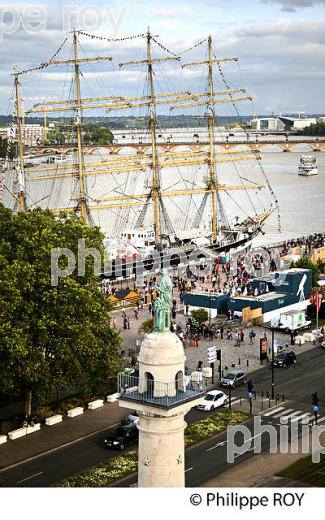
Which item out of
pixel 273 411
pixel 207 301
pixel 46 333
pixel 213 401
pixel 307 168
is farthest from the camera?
pixel 307 168

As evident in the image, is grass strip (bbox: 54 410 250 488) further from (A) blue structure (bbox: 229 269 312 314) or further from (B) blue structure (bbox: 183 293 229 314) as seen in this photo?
(B) blue structure (bbox: 183 293 229 314)

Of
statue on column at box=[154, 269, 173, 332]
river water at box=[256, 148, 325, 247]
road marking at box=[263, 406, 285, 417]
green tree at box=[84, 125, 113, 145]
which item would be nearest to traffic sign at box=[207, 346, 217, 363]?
road marking at box=[263, 406, 285, 417]

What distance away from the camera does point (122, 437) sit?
24.9 metres

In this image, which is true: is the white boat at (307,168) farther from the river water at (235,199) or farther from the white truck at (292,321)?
the white truck at (292,321)

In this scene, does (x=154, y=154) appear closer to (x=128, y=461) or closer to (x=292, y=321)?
(x=292, y=321)

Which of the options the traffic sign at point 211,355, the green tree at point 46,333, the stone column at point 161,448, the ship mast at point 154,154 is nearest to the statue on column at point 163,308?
the stone column at point 161,448

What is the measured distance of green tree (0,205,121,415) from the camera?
81.7 ft

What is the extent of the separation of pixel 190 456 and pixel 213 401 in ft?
13.5

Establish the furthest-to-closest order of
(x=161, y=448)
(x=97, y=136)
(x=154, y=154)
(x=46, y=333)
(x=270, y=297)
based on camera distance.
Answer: (x=97, y=136)
(x=154, y=154)
(x=270, y=297)
(x=46, y=333)
(x=161, y=448)

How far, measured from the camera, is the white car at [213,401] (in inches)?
1098

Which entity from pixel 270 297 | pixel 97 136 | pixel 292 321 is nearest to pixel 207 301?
pixel 270 297

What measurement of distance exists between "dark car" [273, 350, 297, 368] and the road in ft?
7.61

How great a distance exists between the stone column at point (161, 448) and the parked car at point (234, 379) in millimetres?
17622

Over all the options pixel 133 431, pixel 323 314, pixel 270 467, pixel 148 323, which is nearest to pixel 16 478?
pixel 133 431
